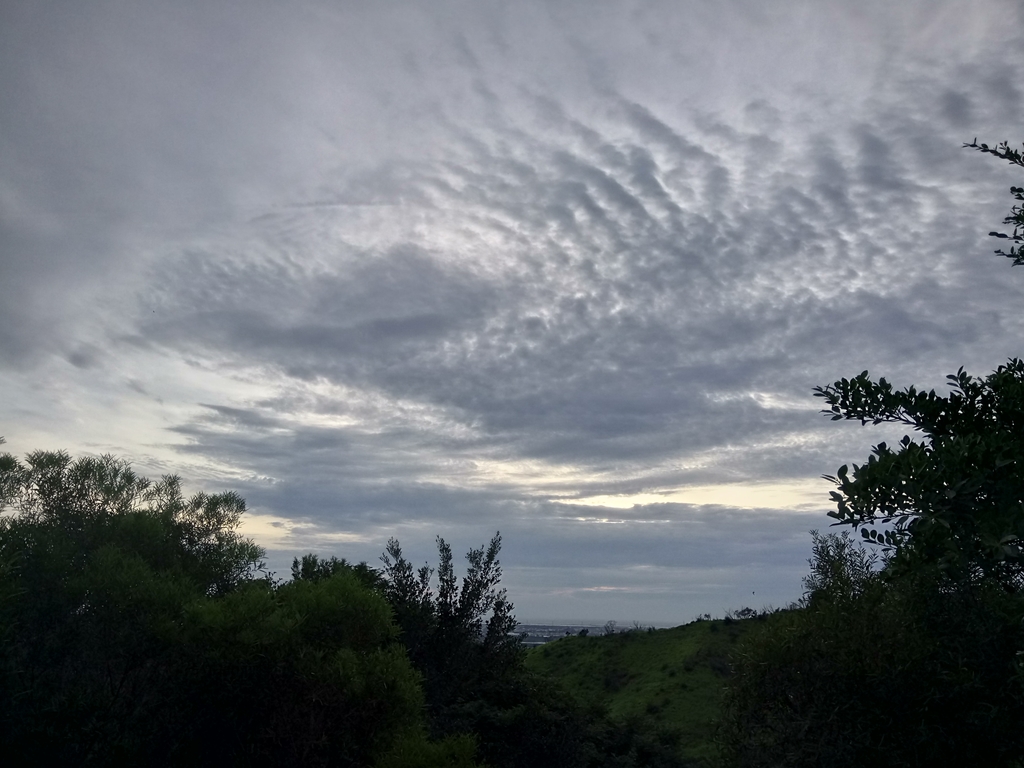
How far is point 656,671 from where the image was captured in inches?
1865

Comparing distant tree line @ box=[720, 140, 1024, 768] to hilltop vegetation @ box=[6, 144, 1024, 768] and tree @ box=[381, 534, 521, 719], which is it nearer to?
hilltop vegetation @ box=[6, 144, 1024, 768]

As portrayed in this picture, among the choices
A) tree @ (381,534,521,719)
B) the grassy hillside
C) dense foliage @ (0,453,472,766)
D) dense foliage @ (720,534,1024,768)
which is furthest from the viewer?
the grassy hillside

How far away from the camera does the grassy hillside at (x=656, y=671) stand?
39.7m

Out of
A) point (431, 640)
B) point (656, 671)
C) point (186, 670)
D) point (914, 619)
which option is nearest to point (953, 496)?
point (914, 619)

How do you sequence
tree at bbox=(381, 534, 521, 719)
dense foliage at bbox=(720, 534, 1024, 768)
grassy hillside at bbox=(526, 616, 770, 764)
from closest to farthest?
dense foliage at bbox=(720, 534, 1024, 768) < tree at bbox=(381, 534, 521, 719) < grassy hillside at bbox=(526, 616, 770, 764)

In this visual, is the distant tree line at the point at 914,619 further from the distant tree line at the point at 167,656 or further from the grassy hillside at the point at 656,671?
the grassy hillside at the point at 656,671

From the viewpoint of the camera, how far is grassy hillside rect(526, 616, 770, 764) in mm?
39688

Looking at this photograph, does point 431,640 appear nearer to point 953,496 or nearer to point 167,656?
point 167,656

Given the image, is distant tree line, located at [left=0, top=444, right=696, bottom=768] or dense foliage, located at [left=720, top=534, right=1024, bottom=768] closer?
dense foliage, located at [left=720, top=534, right=1024, bottom=768]

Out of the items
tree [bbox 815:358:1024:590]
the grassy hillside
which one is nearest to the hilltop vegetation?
tree [bbox 815:358:1024:590]

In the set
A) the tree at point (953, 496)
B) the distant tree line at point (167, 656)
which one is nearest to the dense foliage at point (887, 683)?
the tree at point (953, 496)

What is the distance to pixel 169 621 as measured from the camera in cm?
1582

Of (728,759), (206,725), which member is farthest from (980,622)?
(206,725)

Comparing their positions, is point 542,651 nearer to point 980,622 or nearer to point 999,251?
point 980,622
